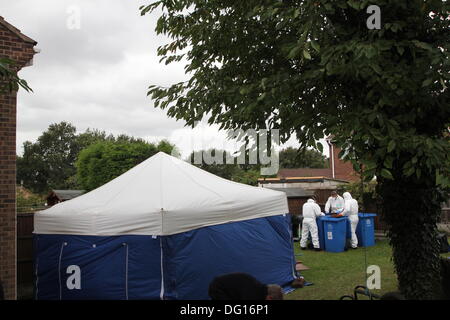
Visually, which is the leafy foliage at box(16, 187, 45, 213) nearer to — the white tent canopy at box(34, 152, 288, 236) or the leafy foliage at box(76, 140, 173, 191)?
the leafy foliage at box(76, 140, 173, 191)

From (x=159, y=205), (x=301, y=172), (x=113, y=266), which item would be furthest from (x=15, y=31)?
(x=301, y=172)

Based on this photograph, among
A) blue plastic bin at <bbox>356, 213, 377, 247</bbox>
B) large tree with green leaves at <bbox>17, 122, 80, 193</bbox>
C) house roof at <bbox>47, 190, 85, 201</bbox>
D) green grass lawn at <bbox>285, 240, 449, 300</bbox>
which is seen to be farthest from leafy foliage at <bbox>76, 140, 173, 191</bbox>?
large tree with green leaves at <bbox>17, 122, 80, 193</bbox>

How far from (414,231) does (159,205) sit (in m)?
4.12

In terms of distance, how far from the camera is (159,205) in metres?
7.39

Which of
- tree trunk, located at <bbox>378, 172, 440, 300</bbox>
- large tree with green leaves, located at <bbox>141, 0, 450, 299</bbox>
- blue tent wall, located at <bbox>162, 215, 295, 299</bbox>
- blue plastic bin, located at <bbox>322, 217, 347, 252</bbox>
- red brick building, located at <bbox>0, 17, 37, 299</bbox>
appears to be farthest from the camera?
blue plastic bin, located at <bbox>322, 217, 347, 252</bbox>

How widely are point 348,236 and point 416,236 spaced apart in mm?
7389

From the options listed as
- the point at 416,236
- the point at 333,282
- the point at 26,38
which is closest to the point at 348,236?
the point at 333,282

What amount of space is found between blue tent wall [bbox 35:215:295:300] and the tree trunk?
2886mm

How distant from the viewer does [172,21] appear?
6543 mm

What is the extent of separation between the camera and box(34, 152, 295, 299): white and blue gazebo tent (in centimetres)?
729

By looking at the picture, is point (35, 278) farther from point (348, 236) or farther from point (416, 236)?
point (348, 236)

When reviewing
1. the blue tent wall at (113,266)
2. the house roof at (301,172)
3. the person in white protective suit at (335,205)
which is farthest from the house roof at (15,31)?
the house roof at (301,172)
